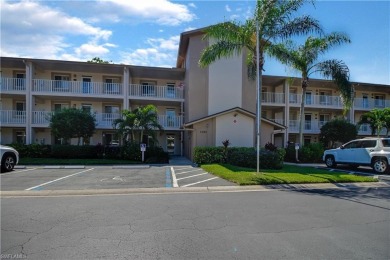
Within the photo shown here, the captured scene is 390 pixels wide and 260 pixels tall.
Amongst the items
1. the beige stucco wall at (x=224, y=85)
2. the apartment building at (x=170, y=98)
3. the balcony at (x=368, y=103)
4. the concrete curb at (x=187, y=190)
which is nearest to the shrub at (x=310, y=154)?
the apartment building at (x=170, y=98)

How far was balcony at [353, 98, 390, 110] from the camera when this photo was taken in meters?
31.9

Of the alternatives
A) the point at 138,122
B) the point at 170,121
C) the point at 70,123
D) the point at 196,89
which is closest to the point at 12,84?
the point at 70,123

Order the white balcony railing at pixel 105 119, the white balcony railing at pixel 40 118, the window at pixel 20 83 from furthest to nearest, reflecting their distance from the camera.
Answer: the white balcony railing at pixel 105 119 → the window at pixel 20 83 → the white balcony railing at pixel 40 118

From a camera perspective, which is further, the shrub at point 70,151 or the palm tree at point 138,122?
the shrub at point 70,151

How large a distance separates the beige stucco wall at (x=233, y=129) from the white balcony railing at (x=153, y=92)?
6.59 meters

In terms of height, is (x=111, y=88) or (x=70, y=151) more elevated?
(x=111, y=88)

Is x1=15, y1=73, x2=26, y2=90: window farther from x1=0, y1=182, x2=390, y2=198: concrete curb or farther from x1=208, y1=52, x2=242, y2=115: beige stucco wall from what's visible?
x1=0, y1=182, x2=390, y2=198: concrete curb

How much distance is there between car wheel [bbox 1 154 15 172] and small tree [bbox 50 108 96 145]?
6167 mm

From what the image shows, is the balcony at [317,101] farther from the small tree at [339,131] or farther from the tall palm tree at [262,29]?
the tall palm tree at [262,29]

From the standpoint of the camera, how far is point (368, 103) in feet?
107

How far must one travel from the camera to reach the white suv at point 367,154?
51.4ft

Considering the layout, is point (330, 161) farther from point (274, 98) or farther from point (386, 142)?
point (274, 98)

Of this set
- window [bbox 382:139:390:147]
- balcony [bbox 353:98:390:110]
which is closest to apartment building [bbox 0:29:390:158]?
balcony [bbox 353:98:390:110]

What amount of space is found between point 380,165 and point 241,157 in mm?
7205
